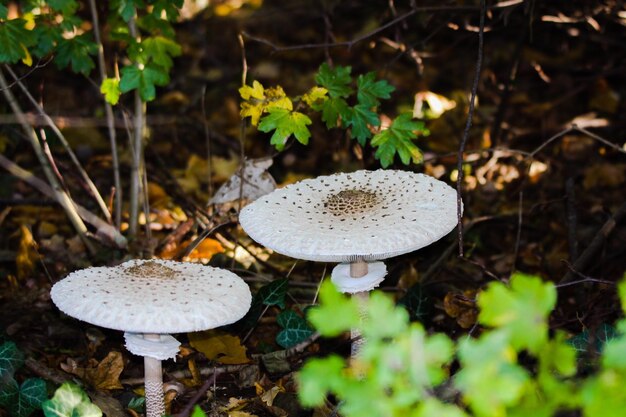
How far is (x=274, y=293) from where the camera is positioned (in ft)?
13.3

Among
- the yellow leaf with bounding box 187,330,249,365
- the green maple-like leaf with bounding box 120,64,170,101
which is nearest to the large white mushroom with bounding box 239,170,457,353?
the yellow leaf with bounding box 187,330,249,365

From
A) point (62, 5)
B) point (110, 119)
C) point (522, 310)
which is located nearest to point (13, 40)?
point (62, 5)

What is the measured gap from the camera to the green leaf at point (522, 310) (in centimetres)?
176

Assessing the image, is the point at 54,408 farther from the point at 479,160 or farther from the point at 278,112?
the point at 479,160

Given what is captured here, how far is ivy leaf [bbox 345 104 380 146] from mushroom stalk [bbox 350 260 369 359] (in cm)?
81

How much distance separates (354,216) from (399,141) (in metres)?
0.82

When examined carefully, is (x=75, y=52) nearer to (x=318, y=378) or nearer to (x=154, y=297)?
(x=154, y=297)

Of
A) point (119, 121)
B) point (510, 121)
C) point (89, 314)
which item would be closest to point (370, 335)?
point (89, 314)

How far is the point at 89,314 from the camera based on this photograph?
9.57 feet

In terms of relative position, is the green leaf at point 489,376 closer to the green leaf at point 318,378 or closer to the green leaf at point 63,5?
the green leaf at point 318,378

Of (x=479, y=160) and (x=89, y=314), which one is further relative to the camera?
(x=479, y=160)

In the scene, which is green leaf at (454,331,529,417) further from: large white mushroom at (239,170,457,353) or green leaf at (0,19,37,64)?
green leaf at (0,19,37,64)

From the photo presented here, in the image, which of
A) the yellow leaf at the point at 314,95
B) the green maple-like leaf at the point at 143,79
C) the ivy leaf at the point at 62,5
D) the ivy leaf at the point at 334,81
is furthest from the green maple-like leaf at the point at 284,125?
the ivy leaf at the point at 62,5

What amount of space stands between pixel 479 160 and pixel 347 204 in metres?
2.35
